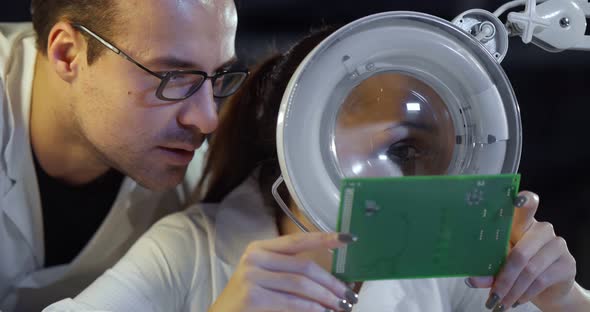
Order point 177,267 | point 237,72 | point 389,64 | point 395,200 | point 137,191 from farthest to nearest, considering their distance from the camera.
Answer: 1. point 137,191
2. point 237,72
3. point 177,267
4. point 389,64
5. point 395,200

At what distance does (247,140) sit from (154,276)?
0.35m

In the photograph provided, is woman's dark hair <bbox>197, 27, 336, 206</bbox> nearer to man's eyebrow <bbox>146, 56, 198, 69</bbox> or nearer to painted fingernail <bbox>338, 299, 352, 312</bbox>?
man's eyebrow <bbox>146, 56, 198, 69</bbox>

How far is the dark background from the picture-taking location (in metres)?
1.81

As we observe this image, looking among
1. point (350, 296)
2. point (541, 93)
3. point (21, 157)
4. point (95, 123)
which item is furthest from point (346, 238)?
point (541, 93)

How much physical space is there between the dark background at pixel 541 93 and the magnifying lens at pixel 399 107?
0.91 metres

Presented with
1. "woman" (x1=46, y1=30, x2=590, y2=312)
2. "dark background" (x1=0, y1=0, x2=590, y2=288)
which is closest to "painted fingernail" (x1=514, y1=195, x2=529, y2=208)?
"woman" (x1=46, y1=30, x2=590, y2=312)

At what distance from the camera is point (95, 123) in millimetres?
1286

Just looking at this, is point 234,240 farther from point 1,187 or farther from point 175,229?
point 1,187

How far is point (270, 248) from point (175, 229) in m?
0.44

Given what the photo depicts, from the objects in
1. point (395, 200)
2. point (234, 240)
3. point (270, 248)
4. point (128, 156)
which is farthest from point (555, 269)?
point (128, 156)

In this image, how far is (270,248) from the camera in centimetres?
83

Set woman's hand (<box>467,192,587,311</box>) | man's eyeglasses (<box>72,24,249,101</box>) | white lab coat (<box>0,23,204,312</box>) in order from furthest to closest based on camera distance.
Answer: white lab coat (<box>0,23,204,312</box>)
man's eyeglasses (<box>72,24,249,101</box>)
woman's hand (<box>467,192,587,311</box>)

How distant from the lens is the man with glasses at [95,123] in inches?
46.7

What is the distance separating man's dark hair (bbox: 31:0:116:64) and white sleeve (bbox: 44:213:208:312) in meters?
0.35
